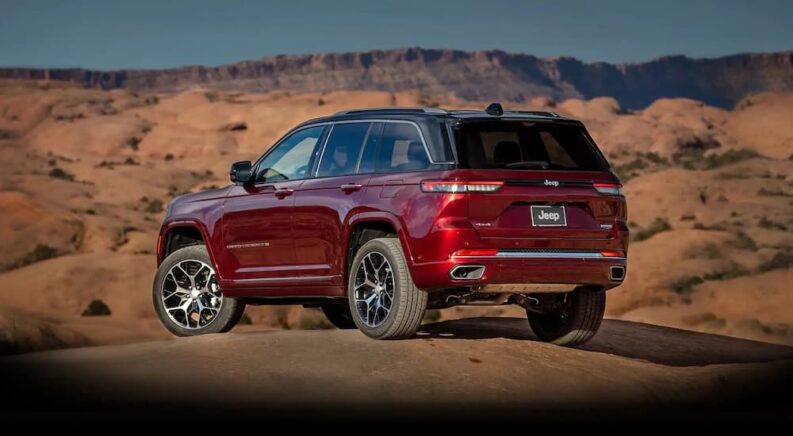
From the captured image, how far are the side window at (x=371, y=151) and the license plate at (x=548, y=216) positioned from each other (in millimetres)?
1457

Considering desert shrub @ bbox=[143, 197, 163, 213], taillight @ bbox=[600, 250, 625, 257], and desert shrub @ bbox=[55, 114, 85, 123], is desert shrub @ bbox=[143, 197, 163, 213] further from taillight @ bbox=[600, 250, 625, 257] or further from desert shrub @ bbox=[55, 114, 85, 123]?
desert shrub @ bbox=[55, 114, 85, 123]

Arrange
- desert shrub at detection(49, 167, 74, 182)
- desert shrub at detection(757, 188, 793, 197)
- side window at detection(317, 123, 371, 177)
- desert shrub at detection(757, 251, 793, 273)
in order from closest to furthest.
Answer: side window at detection(317, 123, 371, 177), desert shrub at detection(757, 251, 793, 273), desert shrub at detection(757, 188, 793, 197), desert shrub at detection(49, 167, 74, 182)

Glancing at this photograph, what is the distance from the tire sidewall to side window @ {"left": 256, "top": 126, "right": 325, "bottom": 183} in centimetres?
122

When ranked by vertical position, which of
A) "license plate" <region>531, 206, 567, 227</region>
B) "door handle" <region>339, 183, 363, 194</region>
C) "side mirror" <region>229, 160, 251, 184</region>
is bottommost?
"license plate" <region>531, 206, 567, 227</region>

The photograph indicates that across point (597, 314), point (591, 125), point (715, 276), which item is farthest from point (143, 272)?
point (591, 125)

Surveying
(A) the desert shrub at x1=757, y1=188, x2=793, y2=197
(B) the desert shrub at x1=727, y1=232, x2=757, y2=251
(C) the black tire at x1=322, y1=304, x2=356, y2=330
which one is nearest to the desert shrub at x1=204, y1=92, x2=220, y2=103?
(A) the desert shrub at x1=757, y1=188, x2=793, y2=197

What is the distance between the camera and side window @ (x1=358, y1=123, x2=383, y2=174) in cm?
1098

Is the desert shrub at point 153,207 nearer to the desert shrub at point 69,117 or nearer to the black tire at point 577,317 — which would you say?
the black tire at point 577,317

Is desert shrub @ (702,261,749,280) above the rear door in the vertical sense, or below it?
below

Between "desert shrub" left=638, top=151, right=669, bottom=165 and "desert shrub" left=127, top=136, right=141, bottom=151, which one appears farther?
"desert shrub" left=127, top=136, right=141, bottom=151

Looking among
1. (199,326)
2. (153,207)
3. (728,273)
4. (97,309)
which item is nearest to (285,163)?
(199,326)

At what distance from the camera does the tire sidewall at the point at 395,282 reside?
1027 centimetres

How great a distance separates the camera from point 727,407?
9625 millimetres

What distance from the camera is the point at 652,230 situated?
4047 cm
